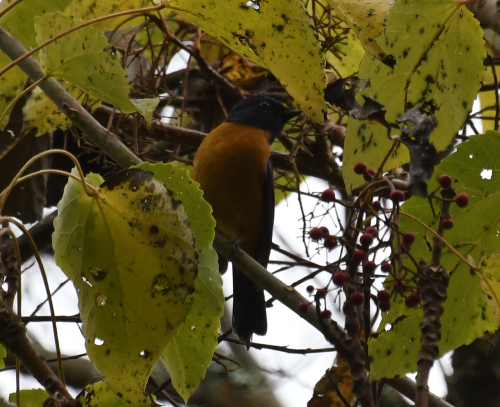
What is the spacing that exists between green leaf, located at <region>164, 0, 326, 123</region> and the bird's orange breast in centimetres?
244

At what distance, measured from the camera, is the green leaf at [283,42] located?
1631 mm

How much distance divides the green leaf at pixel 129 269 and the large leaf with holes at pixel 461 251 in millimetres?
780

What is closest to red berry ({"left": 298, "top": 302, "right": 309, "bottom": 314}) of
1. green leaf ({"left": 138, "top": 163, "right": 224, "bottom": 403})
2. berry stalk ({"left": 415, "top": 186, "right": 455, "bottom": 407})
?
green leaf ({"left": 138, "top": 163, "right": 224, "bottom": 403})

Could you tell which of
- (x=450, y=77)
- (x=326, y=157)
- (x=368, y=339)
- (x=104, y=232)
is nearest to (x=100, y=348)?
(x=104, y=232)

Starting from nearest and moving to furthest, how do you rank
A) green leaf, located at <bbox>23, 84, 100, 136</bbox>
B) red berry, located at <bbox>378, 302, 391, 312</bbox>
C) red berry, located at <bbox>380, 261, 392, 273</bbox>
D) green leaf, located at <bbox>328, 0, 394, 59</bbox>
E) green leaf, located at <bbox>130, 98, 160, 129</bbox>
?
green leaf, located at <bbox>328, 0, 394, 59</bbox> → green leaf, located at <bbox>130, 98, 160, 129</bbox> → red berry, located at <bbox>378, 302, 391, 312</bbox> → red berry, located at <bbox>380, 261, 392, 273</bbox> → green leaf, located at <bbox>23, 84, 100, 136</bbox>

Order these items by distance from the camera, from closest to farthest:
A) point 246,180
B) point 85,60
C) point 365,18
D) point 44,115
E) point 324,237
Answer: point 365,18 → point 85,60 → point 324,237 → point 44,115 → point 246,180

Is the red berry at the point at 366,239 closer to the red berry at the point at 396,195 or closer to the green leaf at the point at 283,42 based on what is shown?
the red berry at the point at 396,195

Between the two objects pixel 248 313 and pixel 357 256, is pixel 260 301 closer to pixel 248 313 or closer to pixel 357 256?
pixel 248 313

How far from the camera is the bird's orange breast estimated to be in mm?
4254

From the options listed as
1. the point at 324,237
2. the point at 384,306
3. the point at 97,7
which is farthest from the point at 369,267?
the point at 97,7

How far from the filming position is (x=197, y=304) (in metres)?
2.03

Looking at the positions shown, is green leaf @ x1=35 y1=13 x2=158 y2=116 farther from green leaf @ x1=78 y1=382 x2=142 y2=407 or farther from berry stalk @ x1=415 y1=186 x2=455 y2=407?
berry stalk @ x1=415 y1=186 x2=455 y2=407

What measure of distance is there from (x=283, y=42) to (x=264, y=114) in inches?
120

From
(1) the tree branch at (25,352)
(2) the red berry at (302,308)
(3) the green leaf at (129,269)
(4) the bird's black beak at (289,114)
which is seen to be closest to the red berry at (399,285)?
(2) the red berry at (302,308)
